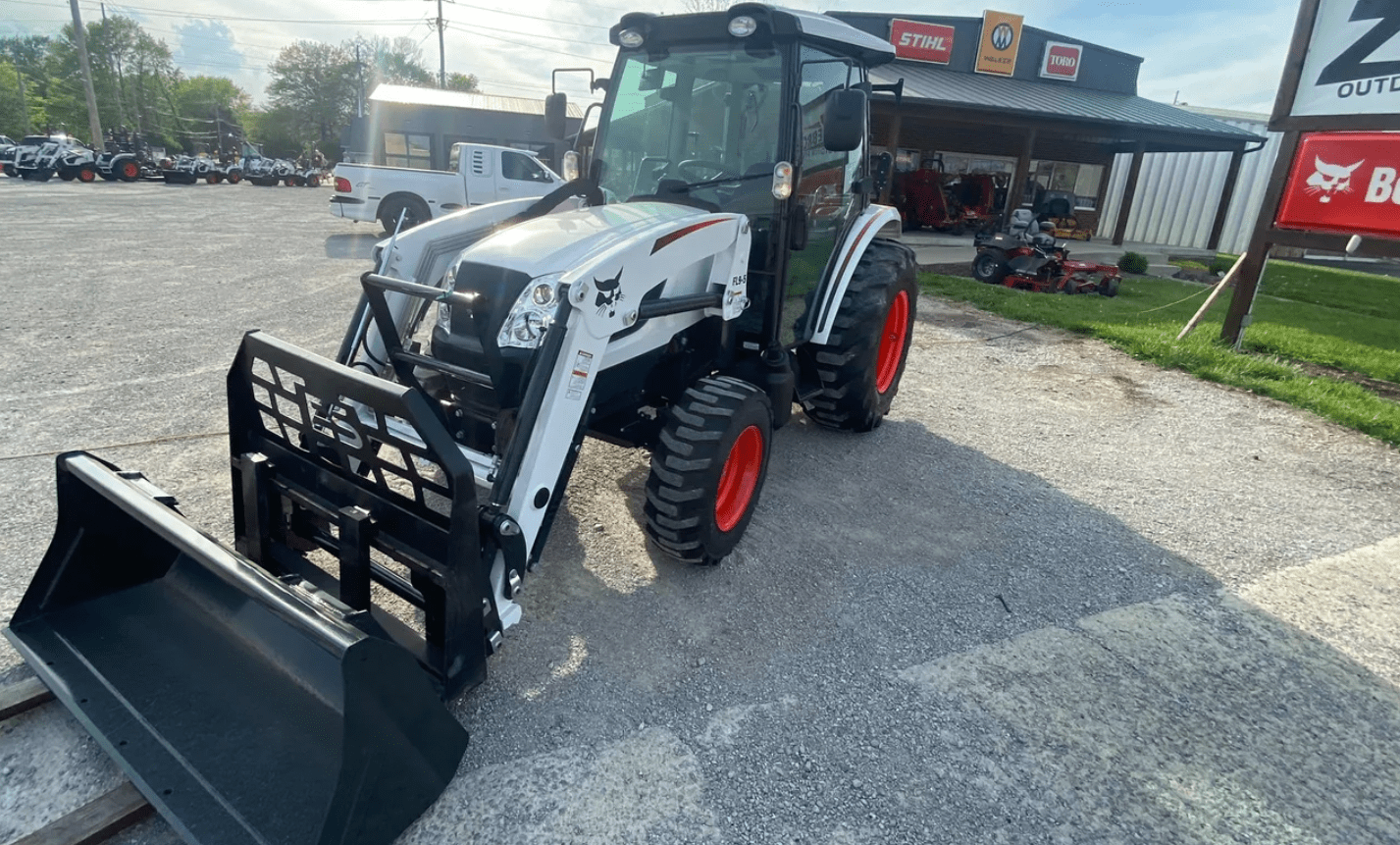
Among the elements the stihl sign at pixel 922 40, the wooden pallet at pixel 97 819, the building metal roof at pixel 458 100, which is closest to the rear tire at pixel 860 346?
the wooden pallet at pixel 97 819

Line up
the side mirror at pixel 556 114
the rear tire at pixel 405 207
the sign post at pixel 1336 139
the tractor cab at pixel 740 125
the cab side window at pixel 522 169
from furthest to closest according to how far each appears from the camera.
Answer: the cab side window at pixel 522 169 → the rear tire at pixel 405 207 → the sign post at pixel 1336 139 → the side mirror at pixel 556 114 → the tractor cab at pixel 740 125

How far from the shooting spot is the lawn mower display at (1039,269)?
12.0 m

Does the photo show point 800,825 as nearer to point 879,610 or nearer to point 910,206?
point 879,610

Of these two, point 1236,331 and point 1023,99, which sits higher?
point 1023,99

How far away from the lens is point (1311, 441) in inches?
230

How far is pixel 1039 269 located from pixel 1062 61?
1162cm

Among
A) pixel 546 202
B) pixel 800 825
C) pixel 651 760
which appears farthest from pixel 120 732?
pixel 546 202

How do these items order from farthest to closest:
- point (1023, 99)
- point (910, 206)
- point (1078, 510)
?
point (910, 206) → point (1023, 99) → point (1078, 510)

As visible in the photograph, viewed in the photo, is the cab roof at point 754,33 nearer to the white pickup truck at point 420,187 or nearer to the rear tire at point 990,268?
the rear tire at point 990,268

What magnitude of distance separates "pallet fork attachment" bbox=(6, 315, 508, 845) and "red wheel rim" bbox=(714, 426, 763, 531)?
1.28m

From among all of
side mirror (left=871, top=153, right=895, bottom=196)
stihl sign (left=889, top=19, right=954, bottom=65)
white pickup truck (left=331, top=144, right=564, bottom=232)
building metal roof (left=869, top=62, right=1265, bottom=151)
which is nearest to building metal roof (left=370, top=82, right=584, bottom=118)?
stihl sign (left=889, top=19, right=954, bottom=65)

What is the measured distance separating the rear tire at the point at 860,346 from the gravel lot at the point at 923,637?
230 millimetres

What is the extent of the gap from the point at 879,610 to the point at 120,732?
2623mm

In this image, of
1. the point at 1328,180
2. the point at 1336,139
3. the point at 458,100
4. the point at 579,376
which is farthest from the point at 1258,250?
the point at 458,100
